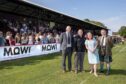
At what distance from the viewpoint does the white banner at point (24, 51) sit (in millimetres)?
19828

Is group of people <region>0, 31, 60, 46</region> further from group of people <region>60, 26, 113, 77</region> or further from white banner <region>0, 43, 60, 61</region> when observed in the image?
group of people <region>60, 26, 113, 77</region>

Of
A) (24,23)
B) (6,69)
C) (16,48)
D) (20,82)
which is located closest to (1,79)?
(20,82)

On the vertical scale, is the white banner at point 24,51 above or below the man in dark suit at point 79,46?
below

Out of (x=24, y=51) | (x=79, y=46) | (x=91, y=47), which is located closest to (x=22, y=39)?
(x=24, y=51)

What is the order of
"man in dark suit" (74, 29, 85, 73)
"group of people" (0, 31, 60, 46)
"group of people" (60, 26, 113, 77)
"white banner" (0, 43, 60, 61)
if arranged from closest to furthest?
"group of people" (60, 26, 113, 77)
"man in dark suit" (74, 29, 85, 73)
"white banner" (0, 43, 60, 61)
"group of people" (0, 31, 60, 46)

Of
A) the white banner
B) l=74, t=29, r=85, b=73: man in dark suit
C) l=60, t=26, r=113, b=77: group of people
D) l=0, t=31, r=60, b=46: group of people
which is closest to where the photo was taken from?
l=60, t=26, r=113, b=77: group of people

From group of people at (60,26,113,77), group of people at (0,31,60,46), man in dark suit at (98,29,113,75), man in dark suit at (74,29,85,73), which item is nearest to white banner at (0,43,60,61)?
group of people at (0,31,60,46)

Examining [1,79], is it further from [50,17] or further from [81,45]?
[50,17]

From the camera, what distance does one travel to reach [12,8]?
29703 mm

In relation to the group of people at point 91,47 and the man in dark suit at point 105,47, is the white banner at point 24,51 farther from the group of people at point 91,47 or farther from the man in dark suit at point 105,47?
the man in dark suit at point 105,47

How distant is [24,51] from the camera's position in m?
22.7

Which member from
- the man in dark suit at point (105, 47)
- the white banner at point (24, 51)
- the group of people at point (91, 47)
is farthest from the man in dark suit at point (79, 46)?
the white banner at point (24, 51)

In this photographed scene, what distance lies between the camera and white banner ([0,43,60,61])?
1983 cm

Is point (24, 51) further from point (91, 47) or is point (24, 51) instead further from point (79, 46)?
point (91, 47)
